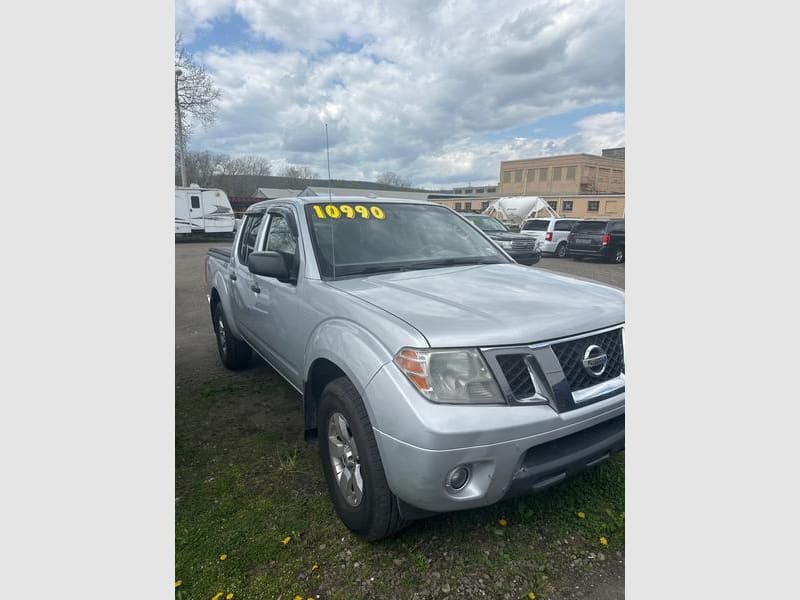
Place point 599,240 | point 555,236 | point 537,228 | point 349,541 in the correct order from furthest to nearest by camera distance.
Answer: point 537,228
point 555,236
point 599,240
point 349,541

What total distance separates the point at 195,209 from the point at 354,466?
2524 centimetres

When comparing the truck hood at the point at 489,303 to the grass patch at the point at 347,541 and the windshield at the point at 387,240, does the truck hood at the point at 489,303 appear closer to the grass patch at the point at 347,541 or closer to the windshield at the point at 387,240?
the windshield at the point at 387,240

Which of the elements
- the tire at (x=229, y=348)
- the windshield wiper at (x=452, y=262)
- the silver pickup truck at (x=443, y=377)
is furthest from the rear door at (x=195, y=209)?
the windshield wiper at (x=452, y=262)

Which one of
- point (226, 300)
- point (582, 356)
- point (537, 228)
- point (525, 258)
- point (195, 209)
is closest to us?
point (582, 356)

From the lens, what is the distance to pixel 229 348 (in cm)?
507

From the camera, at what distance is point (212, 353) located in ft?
→ 19.9

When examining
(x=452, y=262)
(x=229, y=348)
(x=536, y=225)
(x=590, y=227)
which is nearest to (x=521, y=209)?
(x=536, y=225)

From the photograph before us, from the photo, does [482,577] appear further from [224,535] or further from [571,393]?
[224,535]

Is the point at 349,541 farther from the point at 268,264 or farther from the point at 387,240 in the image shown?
the point at 387,240

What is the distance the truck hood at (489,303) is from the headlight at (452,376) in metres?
0.06

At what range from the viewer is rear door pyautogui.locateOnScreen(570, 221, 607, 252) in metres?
16.8

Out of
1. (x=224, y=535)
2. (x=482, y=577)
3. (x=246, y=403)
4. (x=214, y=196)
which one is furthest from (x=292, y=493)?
(x=214, y=196)

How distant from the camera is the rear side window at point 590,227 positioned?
16.9 metres

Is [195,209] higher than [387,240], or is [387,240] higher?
[195,209]
